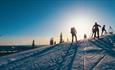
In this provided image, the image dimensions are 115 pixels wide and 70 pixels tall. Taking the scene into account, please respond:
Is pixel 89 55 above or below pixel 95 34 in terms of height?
below

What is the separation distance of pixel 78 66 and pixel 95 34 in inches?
714

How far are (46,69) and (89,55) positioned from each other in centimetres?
482

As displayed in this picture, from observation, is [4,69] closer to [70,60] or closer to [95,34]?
[70,60]

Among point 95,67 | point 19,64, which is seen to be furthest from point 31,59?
point 95,67

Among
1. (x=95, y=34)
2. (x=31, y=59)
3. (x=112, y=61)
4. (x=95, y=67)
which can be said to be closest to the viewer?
(x=95, y=67)

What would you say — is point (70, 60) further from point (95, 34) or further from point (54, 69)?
point (95, 34)

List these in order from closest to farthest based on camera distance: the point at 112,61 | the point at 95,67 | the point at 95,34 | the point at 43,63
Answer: the point at 95,67 < the point at 112,61 < the point at 43,63 < the point at 95,34

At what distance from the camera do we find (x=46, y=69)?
17.7 metres

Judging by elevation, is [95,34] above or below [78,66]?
above

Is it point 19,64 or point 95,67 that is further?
point 19,64

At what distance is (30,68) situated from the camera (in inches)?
733

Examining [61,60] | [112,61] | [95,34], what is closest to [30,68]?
[61,60]

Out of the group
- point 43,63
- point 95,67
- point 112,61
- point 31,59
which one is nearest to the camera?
point 95,67

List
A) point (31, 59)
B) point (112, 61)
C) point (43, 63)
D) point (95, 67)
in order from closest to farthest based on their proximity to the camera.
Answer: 1. point (95, 67)
2. point (112, 61)
3. point (43, 63)
4. point (31, 59)
